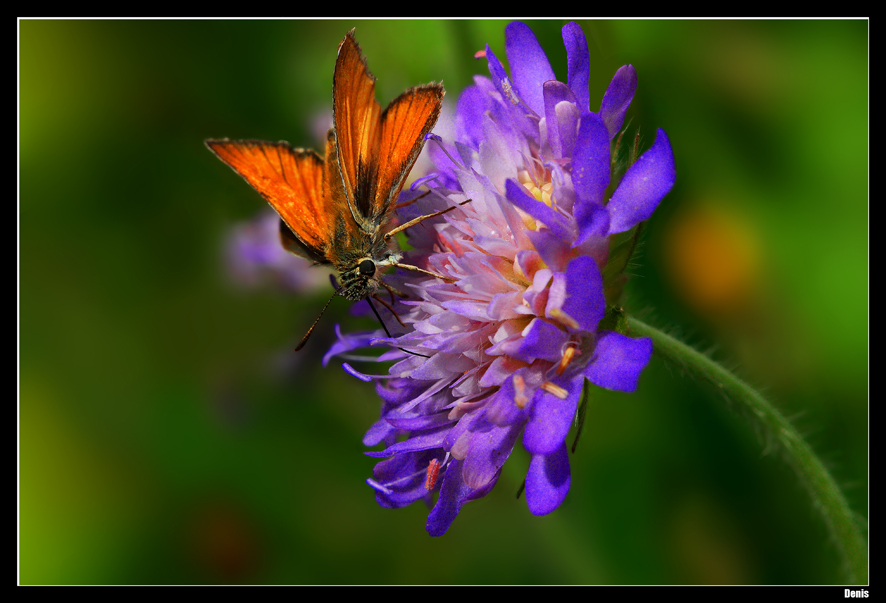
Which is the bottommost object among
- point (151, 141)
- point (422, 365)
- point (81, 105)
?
point (422, 365)

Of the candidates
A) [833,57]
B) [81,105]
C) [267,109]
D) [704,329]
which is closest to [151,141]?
[81,105]

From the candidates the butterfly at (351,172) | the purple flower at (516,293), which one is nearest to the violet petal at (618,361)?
the purple flower at (516,293)

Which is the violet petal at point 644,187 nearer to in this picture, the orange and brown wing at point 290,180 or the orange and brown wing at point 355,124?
the orange and brown wing at point 355,124

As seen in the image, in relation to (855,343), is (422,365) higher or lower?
higher

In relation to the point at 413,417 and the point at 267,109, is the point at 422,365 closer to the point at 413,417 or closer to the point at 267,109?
the point at 413,417

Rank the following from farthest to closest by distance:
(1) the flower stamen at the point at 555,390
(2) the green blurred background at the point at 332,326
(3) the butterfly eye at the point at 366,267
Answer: (2) the green blurred background at the point at 332,326
(3) the butterfly eye at the point at 366,267
(1) the flower stamen at the point at 555,390

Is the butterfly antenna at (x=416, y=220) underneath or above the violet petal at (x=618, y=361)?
above

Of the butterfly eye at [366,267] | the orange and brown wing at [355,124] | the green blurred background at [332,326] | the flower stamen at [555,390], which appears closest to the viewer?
the flower stamen at [555,390]
